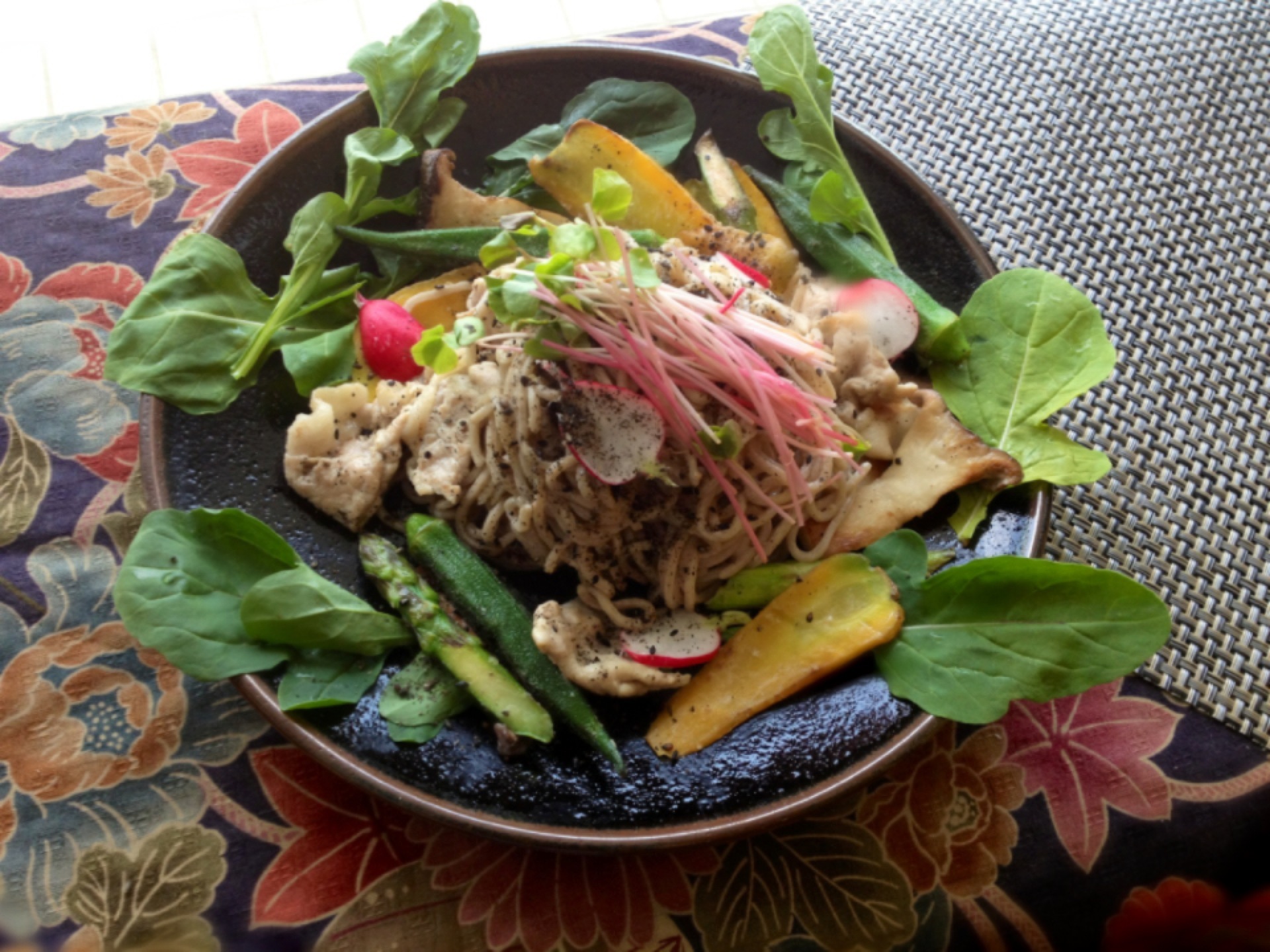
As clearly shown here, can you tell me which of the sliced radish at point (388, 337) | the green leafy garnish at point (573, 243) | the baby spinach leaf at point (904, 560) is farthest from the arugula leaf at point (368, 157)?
the baby spinach leaf at point (904, 560)

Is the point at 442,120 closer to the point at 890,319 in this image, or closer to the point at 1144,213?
the point at 890,319

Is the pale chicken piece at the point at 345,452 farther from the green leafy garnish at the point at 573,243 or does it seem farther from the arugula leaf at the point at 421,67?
the arugula leaf at the point at 421,67

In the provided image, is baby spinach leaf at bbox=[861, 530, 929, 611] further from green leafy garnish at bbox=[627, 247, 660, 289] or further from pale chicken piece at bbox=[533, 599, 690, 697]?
green leafy garnish at bbox=[627, 247, 660, 289]

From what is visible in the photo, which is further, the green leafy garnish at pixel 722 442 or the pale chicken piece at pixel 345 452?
the pale chicken piece at pixel 345 452

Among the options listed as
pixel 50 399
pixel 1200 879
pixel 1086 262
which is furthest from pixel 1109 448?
pixel 50 399

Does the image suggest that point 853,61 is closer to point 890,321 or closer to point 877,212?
point 877,212

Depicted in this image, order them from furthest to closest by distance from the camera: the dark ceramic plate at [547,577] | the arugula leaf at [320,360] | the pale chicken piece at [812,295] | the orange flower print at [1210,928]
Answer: the pale chicken piece at [812,295] < the arugula leaf at [320,360] < the dark ceramic plate at [547,577] < the orange flower print at [1210,928]
